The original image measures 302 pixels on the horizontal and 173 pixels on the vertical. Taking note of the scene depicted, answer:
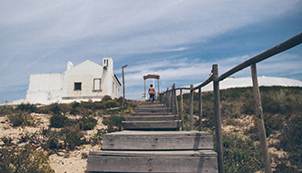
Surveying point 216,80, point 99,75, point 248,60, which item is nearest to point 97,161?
point 216,80

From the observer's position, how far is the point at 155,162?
2.56 meters

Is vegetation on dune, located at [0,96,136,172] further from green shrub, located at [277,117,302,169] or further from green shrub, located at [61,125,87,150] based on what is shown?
green shrub, located at [277,117,302,169]

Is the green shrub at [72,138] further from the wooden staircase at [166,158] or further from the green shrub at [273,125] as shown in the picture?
the green shrub at [273,125]

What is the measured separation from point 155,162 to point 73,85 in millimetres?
21869

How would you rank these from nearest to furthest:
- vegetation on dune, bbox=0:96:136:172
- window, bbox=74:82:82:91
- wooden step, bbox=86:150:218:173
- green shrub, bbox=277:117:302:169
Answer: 1. wooden step, bbox=86:150:218:173
2. vegetation on dune, bbox=0:96:136:172
3. green shrub, bbox=277:117:302:169
4. window, bbox=74:82:82:91

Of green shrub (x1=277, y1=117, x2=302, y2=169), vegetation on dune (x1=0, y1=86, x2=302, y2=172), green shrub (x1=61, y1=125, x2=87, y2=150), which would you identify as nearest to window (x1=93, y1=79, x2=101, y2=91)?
vegetation on dune (x1=0, y1=86, x2=302, y2=172)

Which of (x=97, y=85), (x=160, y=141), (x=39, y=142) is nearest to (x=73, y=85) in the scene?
(x=97, y=85)

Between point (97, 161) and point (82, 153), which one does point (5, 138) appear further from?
point (97, 161)

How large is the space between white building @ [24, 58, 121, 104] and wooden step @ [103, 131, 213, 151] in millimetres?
19288

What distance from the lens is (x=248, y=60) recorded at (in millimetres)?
2078

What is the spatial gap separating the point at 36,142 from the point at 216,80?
5.70 meters

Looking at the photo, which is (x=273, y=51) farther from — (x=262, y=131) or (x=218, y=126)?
(x=218, y=126)

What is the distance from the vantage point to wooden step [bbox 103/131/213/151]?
2963 mm

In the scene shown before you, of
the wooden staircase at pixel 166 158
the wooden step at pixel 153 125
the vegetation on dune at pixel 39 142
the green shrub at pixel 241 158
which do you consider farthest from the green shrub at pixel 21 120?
the green shrub at pixel 241 158
